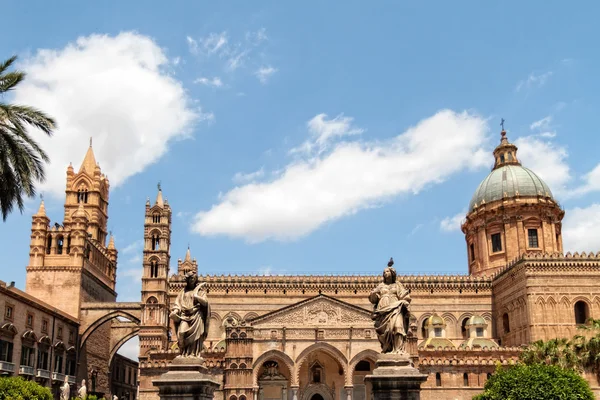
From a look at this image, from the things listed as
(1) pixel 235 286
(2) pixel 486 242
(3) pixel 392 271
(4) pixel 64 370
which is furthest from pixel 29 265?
(3) pixel 392 271

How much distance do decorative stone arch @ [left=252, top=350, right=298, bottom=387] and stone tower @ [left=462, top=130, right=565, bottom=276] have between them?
2142 centimetres

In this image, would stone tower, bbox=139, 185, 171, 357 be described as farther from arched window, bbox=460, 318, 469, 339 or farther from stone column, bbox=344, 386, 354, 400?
arched window, bbox=460, 318, 469, 339

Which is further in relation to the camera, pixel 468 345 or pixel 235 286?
pixel 235 286

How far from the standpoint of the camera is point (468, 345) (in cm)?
5119

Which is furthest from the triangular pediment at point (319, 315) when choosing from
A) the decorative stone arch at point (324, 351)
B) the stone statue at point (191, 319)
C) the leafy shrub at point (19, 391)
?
the stone statue at point (191, 319)

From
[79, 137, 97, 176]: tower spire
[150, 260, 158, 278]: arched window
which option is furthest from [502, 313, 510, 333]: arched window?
[79, 137, 97, 176]: tower spire

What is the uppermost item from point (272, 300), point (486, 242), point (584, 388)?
point (486, 242)

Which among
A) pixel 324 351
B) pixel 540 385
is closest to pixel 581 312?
pixel 324 351

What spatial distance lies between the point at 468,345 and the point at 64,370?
33.7 meters

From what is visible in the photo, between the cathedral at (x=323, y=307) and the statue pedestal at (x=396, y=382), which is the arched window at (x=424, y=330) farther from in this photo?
the statue pedestal at (x=396, y=382)

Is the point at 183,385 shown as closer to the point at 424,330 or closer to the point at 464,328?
the point at 424,330

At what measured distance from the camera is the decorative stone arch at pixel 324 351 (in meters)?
48.5

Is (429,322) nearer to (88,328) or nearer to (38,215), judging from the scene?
(88,328)

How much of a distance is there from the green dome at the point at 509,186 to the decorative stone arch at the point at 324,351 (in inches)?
866
